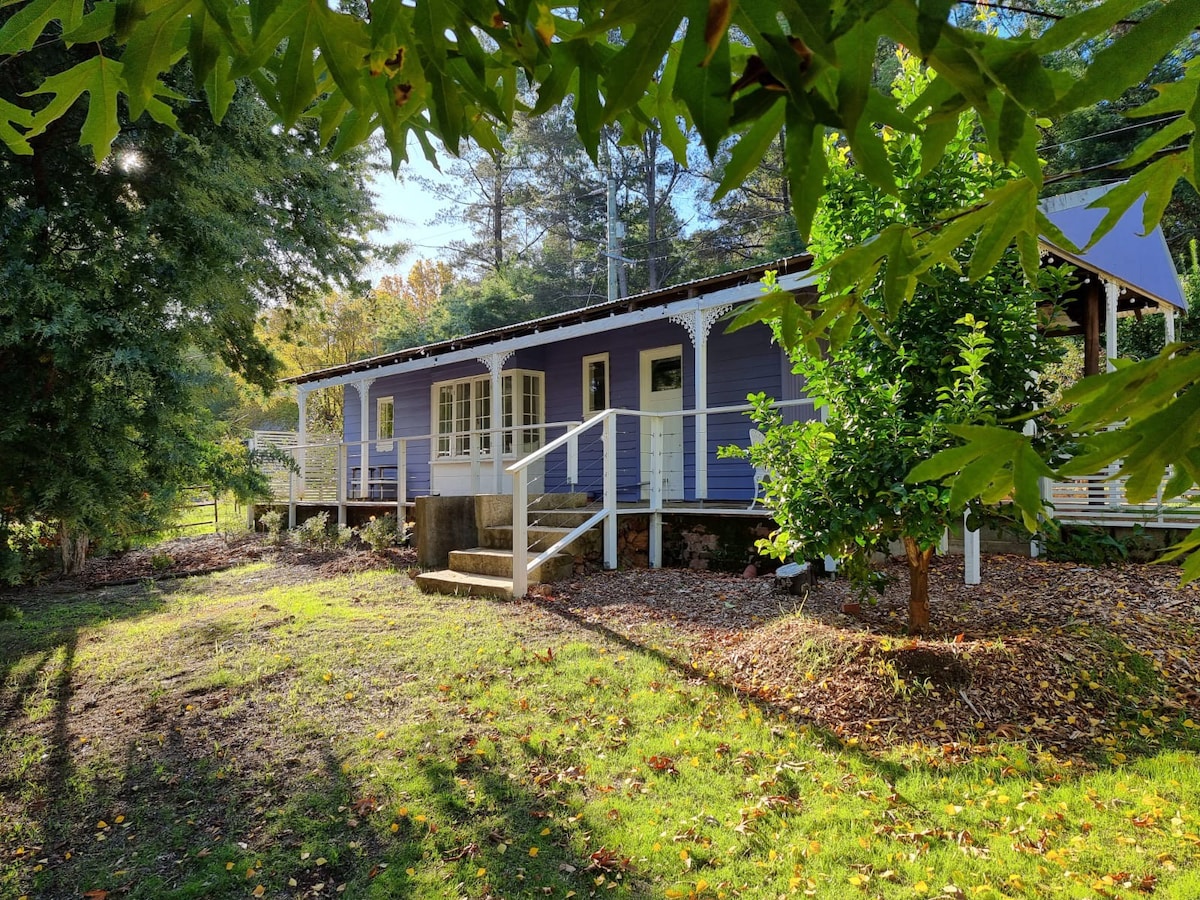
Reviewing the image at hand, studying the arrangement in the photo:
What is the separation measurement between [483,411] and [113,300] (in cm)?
1016

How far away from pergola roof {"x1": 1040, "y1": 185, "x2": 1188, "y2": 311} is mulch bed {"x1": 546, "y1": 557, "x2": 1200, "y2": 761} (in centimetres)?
519

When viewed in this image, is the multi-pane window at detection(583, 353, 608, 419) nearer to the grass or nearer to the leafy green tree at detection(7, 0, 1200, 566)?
the grass

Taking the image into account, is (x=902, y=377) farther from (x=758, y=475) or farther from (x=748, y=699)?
(x=758, y=475)

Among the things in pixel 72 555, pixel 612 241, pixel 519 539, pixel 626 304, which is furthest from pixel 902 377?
pixel 612 241

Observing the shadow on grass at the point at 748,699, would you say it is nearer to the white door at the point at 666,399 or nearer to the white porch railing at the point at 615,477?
the white porch railing at the point at 615,477

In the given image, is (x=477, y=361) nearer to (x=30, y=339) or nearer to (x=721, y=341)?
(x=721, y=341)

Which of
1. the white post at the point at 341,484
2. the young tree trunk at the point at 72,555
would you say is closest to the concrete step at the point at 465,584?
the white post at the point at 341,484

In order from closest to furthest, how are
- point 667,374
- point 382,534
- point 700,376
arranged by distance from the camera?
point 700,376 → point 382,534 → point 667,374

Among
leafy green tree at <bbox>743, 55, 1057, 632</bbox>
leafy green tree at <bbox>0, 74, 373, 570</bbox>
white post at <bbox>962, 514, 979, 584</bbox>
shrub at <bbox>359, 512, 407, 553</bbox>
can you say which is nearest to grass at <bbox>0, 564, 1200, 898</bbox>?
leafy green tree at <bbox>743, 55, 1057, 632</bbox>

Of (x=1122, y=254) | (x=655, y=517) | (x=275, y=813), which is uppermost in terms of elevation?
(x=1122, y=254)

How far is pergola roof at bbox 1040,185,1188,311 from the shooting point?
968cm

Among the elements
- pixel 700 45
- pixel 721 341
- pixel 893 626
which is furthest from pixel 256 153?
pixel 721 341

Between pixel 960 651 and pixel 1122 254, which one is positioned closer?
pixel 960 651

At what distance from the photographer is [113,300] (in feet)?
14.4
